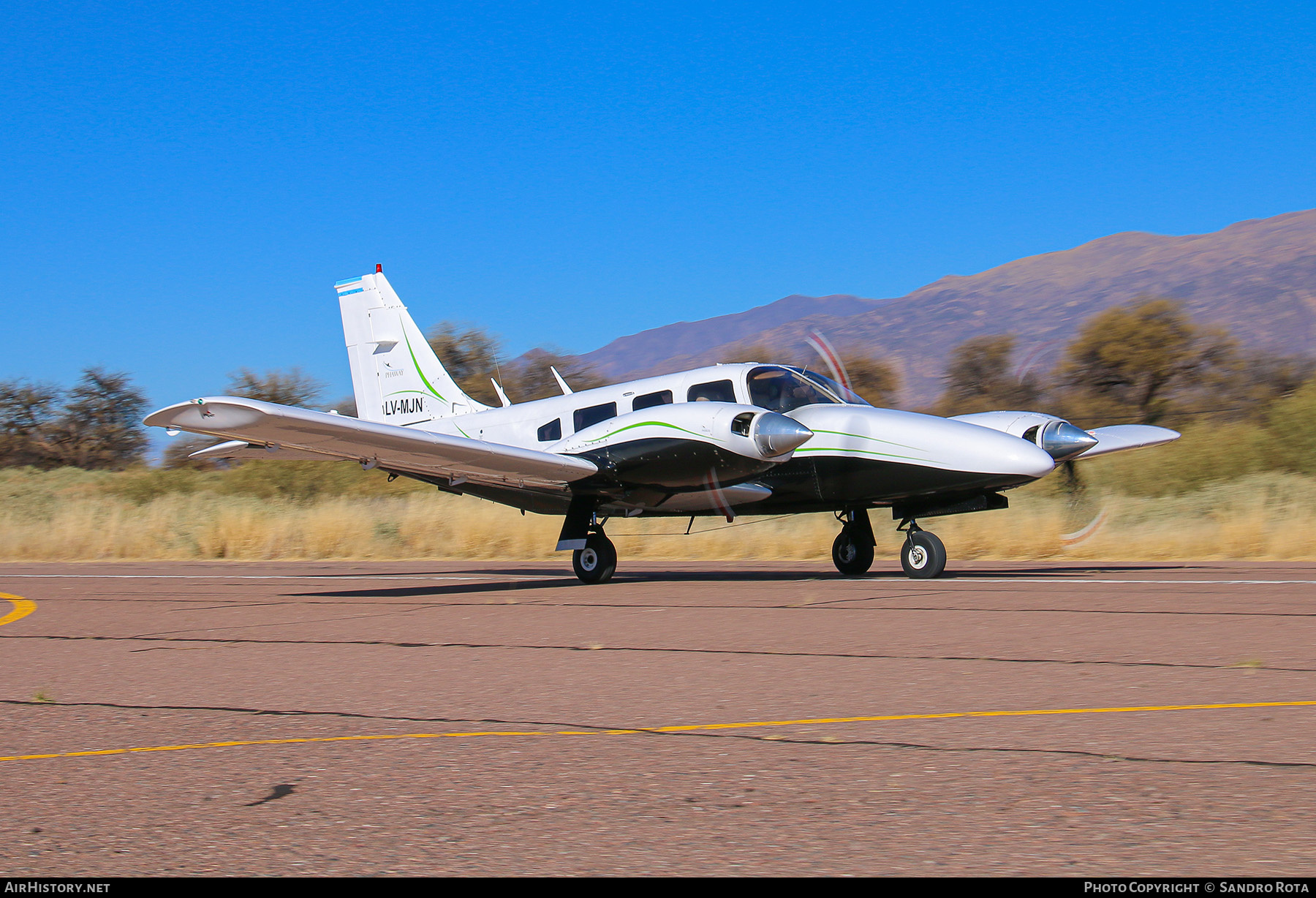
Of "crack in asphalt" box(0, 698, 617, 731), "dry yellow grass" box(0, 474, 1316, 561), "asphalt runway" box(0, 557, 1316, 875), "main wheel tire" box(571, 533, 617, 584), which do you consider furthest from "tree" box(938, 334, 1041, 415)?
"crack in asphalt" box(0, 698, 617, 731)

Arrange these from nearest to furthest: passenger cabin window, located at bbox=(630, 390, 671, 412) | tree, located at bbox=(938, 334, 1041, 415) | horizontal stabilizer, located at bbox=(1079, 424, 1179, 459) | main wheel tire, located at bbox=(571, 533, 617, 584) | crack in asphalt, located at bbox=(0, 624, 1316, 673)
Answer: crack in asphalt, located at bbox=(0, 624, 1316, 673) → horizontal stabilizer, located at bbox=(1079, 424, 1179, 459) → passenger cabin window, located at bbox=(630, 390, 671, 412) → main wheel tire, located at bbox=(571, 533, 617, 584) → tree, located at bbox=(938, 334, 1041, 415)

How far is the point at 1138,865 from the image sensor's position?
3.11m

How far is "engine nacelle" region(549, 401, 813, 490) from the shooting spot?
41.5ft

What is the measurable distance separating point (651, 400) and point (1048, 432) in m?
4.80

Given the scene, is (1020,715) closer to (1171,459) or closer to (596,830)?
(596,830)

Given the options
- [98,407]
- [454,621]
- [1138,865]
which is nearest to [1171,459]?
[454,621]

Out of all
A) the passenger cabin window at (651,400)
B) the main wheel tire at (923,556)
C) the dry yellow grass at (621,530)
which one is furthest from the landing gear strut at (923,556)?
the dry yellow grass at (621,530)

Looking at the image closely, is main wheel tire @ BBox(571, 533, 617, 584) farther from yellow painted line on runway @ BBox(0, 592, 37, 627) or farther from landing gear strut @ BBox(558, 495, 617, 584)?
yellow painted line on runway @ BBox(0, 592, 37, 627)

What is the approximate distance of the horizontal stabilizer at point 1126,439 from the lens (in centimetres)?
1378

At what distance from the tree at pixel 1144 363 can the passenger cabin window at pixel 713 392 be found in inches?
768

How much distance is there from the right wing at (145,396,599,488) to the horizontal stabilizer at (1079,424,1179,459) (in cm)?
621

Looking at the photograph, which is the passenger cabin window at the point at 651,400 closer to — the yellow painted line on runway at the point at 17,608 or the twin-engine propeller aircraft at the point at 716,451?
the twin-engine propeller aircraft at the point at 716,451

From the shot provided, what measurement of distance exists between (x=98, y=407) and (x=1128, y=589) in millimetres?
51495

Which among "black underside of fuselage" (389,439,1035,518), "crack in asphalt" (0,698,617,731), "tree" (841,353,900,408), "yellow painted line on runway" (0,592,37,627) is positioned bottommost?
"yellow painted line on runway" (0,592,37,627)
